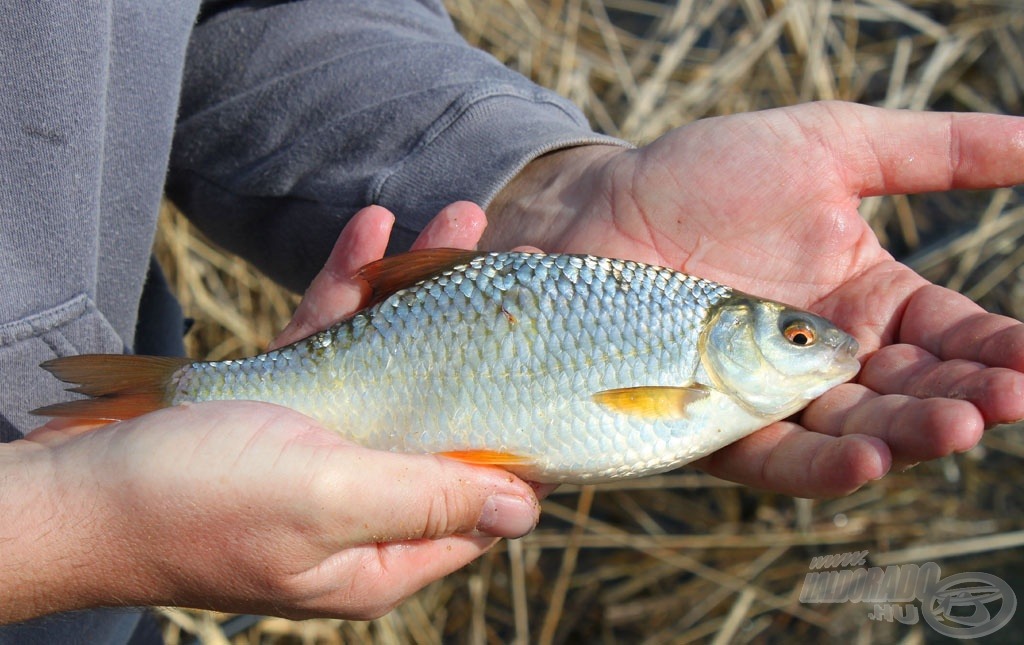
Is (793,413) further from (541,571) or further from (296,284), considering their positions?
(541,571)

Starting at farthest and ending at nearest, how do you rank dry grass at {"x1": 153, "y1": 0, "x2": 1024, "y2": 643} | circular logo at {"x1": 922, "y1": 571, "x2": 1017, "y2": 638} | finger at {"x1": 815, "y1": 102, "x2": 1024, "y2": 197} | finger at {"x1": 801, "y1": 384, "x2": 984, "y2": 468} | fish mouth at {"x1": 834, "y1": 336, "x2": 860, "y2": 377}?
dry grass at {"x1": 153, "y1": 0, "x2": 1024, "y2": 643}, circular logo at {"x1": 922, "y1": 571, "x2": 1017, "y2": 638}, finger at {"x1": 815, "y1": 102, "x2": 1024, "y2": 197}, fish mouth at {"x1": 834, "y1": 336, "x2": 860, "y2": 377}, finger at {"x1": 801, "y1": 384, "x2": 984, "y2": 468}

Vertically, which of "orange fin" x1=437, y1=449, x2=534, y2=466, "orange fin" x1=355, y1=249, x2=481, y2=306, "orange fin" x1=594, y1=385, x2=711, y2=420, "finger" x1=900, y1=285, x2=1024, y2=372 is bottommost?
"orange fin" x1=437, y1=449, x2=534, y2=466

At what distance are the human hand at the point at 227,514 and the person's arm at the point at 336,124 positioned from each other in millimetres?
931

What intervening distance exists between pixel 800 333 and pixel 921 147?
2.04 feet

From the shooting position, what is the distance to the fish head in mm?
2135

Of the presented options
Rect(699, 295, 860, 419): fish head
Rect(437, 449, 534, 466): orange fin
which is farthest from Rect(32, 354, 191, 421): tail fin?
Rect(699, 295, 860, 419): fish head

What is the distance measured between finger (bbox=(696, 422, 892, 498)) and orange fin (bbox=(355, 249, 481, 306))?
845 millimetres

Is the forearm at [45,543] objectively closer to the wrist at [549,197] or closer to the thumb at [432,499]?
the thumb at [432,499]

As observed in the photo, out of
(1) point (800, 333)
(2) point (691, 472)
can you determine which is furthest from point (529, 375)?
(2) point (691, 472)

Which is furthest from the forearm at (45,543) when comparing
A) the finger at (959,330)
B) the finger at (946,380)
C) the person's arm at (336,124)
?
the finger at (959,330)

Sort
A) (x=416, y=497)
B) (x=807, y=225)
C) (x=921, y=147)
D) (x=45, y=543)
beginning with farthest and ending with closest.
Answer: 1. (x=807, y=225)
2. (x=921, y=147)
3. (x=416, y=497)
4. (x=45, y=543)

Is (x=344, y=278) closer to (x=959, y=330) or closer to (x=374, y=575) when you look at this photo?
(x=374, y=575)

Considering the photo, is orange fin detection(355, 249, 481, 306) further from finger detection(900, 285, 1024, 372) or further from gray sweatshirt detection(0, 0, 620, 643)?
finger detection(900, 285, 1024, 372)

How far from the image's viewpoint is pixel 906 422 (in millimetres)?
1783
